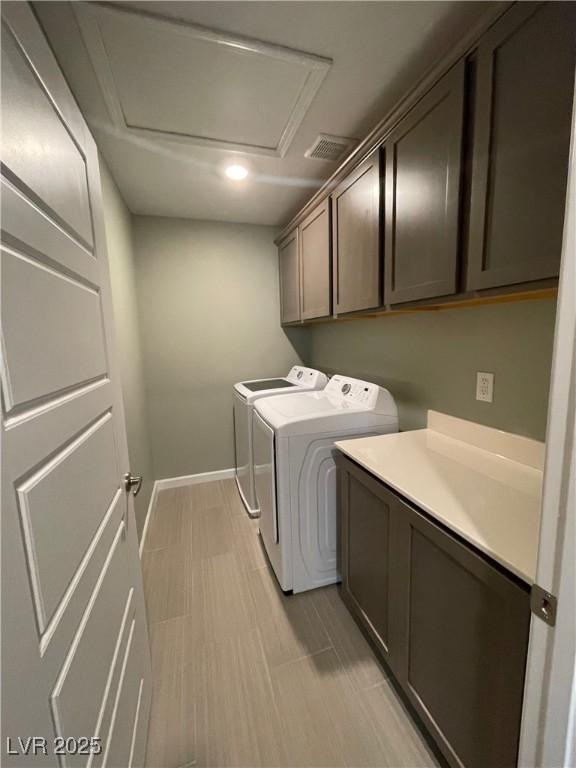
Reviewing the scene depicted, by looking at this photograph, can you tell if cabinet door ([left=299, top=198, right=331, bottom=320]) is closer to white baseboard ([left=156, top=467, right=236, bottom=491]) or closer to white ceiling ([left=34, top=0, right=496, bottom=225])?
white ceiling ([left=34, top=0, right=496, bottom=225])

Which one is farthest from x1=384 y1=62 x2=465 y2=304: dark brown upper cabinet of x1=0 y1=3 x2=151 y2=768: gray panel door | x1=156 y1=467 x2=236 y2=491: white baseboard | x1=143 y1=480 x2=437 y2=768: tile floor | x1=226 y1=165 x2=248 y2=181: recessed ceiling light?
x1=156 y1=467 x2=236 y2=491: white baseboard

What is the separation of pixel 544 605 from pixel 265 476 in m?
1.47

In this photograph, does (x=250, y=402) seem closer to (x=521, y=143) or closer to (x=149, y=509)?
(x=149, y=509)

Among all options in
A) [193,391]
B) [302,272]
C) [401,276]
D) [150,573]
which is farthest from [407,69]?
[150,573]

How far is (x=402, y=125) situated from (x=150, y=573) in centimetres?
268

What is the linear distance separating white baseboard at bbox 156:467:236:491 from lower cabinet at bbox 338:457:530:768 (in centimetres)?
205

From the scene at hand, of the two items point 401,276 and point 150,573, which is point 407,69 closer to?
point 401,276

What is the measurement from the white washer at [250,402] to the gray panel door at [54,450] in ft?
4.34

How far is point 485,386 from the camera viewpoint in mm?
1350

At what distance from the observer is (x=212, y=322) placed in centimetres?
297

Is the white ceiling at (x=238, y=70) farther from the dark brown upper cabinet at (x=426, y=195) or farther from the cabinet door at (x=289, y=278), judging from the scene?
the cabinet door at (x=289, y=278)

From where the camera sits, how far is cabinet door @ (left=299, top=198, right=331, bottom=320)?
198 cm

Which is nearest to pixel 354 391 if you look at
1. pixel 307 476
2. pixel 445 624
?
pixel 307 476

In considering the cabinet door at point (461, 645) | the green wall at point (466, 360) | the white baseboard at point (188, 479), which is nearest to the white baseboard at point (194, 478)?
the white baseboard at point (188, 479)
